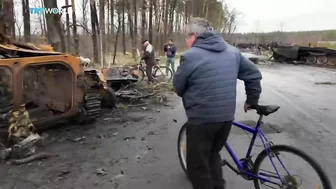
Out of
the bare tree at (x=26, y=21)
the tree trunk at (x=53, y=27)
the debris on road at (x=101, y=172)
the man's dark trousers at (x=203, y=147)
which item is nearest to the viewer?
the man's dark trousers at (x=203, y=147)

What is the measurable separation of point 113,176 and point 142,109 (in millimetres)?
4467

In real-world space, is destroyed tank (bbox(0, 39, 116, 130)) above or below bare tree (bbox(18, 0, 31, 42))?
below

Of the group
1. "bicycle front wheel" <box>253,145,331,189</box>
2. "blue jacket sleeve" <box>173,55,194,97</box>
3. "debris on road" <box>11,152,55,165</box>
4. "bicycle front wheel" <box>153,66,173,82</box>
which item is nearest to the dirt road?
"debris on road" <box>11,152,55,165</box>

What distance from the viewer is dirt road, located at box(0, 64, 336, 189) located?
4395mm

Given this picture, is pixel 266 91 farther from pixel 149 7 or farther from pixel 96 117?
pixel 149 7

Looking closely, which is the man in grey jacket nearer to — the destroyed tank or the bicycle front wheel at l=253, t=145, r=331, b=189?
the bicycle front wheel at l=253, t=145, r=331, b=189

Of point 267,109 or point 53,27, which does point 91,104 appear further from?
point 53,27

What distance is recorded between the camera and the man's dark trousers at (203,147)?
3.17 meters

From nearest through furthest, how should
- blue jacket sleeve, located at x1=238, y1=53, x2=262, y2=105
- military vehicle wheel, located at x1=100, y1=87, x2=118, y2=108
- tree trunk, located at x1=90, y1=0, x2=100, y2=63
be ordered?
blue jacket sleeve, located at x1=238, y1=53, x2=262, y2=105 < military vehicle wheel, located at x1=100, y1=87, x2=118, y2=108 < tree trunk, located at x1=90, y1=0, x2=100, y2=63

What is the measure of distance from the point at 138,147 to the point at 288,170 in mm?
2899

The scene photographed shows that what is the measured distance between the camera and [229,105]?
10.4 feet

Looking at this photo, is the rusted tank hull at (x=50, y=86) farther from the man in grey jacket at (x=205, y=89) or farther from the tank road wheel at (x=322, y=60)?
the tank road wheel at (x=322, y=60)

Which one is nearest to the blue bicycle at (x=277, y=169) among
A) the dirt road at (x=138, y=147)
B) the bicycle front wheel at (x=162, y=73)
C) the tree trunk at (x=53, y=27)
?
the dirt road at (x=138, y=147)

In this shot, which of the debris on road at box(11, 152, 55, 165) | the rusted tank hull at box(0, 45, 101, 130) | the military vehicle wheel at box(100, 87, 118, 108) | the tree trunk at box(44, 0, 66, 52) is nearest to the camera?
the debris on road at box(11, 152, 55, 165)
